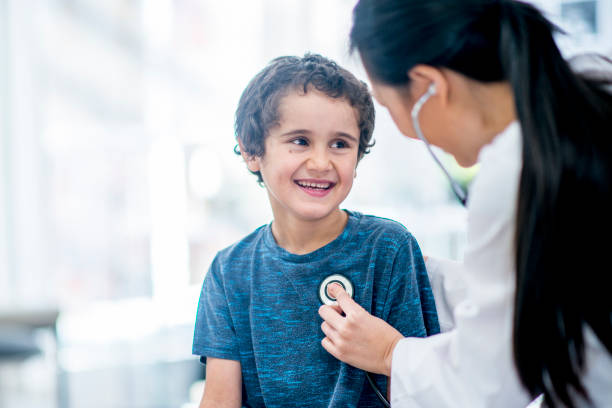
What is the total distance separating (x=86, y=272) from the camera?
8.28 feet

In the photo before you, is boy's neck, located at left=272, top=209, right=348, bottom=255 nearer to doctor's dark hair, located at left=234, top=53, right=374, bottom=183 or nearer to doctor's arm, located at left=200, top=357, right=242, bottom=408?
doctor's dark hair, located at left=234, top=53, right=374, bottom=183

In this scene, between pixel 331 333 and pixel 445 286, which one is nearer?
pixel 331 333

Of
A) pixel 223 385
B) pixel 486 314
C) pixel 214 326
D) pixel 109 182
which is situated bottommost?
pixel 223 385

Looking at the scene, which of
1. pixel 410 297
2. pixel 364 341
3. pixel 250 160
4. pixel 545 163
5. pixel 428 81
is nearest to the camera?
pixel 545 163

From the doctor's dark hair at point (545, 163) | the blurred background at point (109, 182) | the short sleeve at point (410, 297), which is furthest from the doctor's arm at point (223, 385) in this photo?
the blurred background at point (109, 182)

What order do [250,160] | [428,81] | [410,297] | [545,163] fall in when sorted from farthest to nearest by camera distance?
[250,160]
[410,297]
[428,81]
[545,163]

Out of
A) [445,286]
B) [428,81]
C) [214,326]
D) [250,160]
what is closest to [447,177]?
[428,81]

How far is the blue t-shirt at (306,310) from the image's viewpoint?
1.10 metres

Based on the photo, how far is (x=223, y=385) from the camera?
1165 mm

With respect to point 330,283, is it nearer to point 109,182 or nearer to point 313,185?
point 313,185

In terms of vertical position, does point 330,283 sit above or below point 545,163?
below

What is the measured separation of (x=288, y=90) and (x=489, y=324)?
553mm

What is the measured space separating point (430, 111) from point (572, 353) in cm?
41

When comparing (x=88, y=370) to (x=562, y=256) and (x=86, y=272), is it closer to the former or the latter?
(x=86, y=272)
